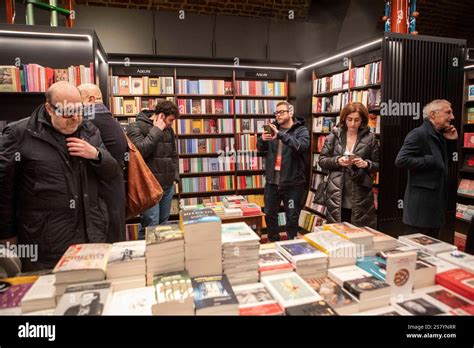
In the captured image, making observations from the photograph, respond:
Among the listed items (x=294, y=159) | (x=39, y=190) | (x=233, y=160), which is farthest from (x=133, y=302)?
(x=233, y=160)

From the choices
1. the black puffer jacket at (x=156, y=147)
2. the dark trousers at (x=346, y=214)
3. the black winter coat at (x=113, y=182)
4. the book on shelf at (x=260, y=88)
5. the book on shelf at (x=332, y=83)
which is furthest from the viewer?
the book on shelf at (x=260, y=88)

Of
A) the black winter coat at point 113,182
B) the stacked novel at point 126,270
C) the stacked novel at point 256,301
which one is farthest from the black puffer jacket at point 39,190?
the stacked novel at point 256,301

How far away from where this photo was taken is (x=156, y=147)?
3.38 metres

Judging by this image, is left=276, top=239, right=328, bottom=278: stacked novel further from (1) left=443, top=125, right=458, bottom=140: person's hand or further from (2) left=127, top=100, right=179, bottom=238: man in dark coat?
(2) left=127, top=100, right=179, bottom=238: man in dark coat

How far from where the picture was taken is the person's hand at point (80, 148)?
1.74 metres

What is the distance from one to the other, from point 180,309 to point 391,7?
4228 millimetres

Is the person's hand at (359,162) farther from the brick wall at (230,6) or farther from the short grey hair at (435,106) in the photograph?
the brick wall at (230,6)

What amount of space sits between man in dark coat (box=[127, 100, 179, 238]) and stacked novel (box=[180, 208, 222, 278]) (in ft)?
6.58

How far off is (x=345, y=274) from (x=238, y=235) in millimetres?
523

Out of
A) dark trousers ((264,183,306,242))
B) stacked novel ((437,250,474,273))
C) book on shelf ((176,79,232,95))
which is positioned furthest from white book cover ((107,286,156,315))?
book on shelf ((176,79,232,95))

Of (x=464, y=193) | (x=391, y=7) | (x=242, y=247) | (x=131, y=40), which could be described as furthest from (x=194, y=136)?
(x=464, y=193)

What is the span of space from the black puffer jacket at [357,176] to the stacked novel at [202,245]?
1777 mm

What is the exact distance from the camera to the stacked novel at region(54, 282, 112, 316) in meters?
1.11

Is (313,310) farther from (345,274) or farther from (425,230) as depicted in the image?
(425,230)
